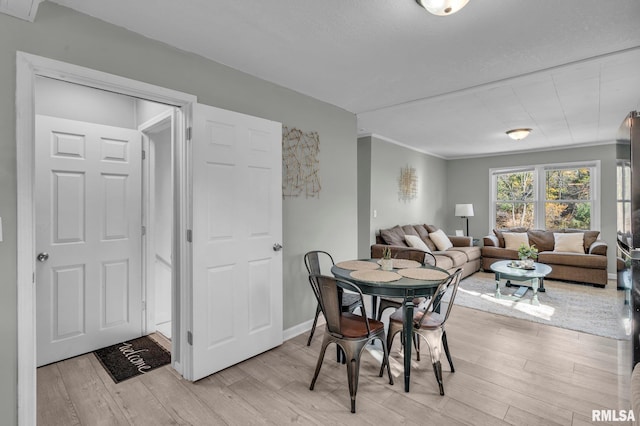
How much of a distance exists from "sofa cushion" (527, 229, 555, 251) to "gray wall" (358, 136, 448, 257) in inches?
72.4

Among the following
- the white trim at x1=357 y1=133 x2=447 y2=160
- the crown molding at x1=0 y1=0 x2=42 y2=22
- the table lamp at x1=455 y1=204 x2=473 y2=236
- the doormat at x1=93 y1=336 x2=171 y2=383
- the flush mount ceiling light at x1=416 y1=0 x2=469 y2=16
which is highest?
the white trim at x1=357 y1=133 x2=447 y2=160

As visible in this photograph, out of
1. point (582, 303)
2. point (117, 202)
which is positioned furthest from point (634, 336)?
point (117, 202)

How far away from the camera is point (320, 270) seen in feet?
11.1

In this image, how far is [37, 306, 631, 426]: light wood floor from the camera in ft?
6.42

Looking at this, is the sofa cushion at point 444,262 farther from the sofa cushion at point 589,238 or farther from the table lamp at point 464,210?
the sofa cushion at point 589,238

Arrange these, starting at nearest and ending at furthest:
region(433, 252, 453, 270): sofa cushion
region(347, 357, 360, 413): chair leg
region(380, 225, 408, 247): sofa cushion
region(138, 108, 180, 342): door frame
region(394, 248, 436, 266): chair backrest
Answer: region(347, 357, 360, 413): chair leg < region(138, 108, 180, 342): door frame < region(394, 248, 436, 266): chair backrest < region(433, 252, 453, 270): sofa cushion < region(380, 225, 408, 247): sofa cushion

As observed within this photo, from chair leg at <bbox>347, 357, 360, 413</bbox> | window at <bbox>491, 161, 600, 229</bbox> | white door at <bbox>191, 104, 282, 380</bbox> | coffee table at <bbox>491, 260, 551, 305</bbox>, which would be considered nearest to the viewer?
chair leg at <bbox>347, 357, 360, 413</bbox>

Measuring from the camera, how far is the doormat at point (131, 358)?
246 cm

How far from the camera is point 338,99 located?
344 cm

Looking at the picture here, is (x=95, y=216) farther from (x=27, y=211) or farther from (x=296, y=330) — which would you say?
(x=296, y=330)

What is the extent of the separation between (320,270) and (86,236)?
84.1 inches

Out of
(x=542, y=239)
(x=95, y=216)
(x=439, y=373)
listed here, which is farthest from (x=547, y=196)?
(x=95, y=216)

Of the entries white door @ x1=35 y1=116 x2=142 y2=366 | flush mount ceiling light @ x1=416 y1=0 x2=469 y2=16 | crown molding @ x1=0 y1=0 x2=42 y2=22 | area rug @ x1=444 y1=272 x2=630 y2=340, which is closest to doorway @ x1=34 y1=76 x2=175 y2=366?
white door @ x1=35 y1=116 x2=142 y2=366

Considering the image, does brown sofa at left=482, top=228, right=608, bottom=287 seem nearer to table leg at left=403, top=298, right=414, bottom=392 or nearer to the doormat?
table leg at left=403, top=298, right=414, bottom=392
